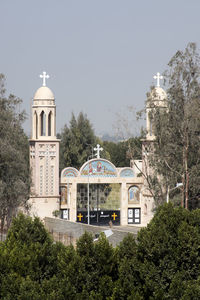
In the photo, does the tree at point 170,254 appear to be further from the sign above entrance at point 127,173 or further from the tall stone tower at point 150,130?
the sign above entrance at point 127,173

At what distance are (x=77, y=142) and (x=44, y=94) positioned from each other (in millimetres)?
26513

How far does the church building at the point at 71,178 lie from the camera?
154ft

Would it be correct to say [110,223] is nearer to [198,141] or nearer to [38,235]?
[198,141]

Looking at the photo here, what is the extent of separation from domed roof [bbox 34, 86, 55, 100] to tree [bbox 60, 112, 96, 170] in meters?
24.9

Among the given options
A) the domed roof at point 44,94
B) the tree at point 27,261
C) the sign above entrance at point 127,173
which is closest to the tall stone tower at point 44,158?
the domed roof at point 44,94

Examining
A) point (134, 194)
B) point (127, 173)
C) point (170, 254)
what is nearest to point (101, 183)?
point (127, 173)

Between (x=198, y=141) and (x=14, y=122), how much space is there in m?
10.3

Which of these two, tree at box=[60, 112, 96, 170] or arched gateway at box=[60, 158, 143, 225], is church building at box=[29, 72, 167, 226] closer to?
arched gateway at box=[60, 158, 143, 225]

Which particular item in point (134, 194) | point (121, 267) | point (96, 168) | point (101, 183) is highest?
point (96, 168)

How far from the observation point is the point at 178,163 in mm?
44156

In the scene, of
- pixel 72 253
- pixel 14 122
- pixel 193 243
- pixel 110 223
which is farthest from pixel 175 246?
pixel 110 223

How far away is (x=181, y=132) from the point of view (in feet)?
142

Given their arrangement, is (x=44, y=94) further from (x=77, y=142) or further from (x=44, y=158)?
(x=77, y=142)

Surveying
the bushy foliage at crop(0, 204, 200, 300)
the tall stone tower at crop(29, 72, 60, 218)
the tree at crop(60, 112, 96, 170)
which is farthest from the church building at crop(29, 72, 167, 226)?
the bushy foliage at crop(0, 204, 200, 300)
